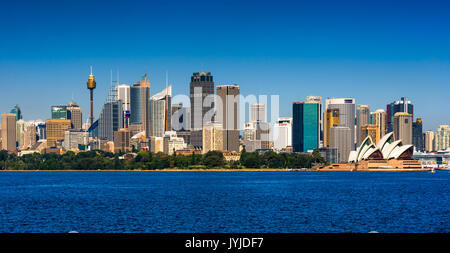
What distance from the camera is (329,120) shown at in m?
184

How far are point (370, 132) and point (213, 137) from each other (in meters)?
43.9

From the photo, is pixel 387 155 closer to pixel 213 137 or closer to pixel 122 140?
pixel 213 137

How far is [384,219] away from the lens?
86.0ft

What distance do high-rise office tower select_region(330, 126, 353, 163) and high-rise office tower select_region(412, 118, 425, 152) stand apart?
91.8 feet

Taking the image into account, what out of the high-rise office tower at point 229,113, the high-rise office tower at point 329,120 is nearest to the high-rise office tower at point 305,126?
the high-rise office tower at point 329,120

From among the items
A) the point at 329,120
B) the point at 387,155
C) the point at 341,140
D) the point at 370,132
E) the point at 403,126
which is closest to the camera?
the point at 387,155

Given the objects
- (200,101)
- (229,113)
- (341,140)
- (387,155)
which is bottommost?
(387,155)

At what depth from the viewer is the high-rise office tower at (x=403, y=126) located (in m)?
190

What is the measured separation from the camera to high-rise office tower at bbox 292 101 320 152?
582 feet

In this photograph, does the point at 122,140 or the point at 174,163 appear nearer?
the point at 174,163

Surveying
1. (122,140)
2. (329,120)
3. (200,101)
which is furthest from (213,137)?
(329,120)

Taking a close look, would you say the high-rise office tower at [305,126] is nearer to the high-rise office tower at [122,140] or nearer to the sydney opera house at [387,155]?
the sydney opera house at [387,155]
